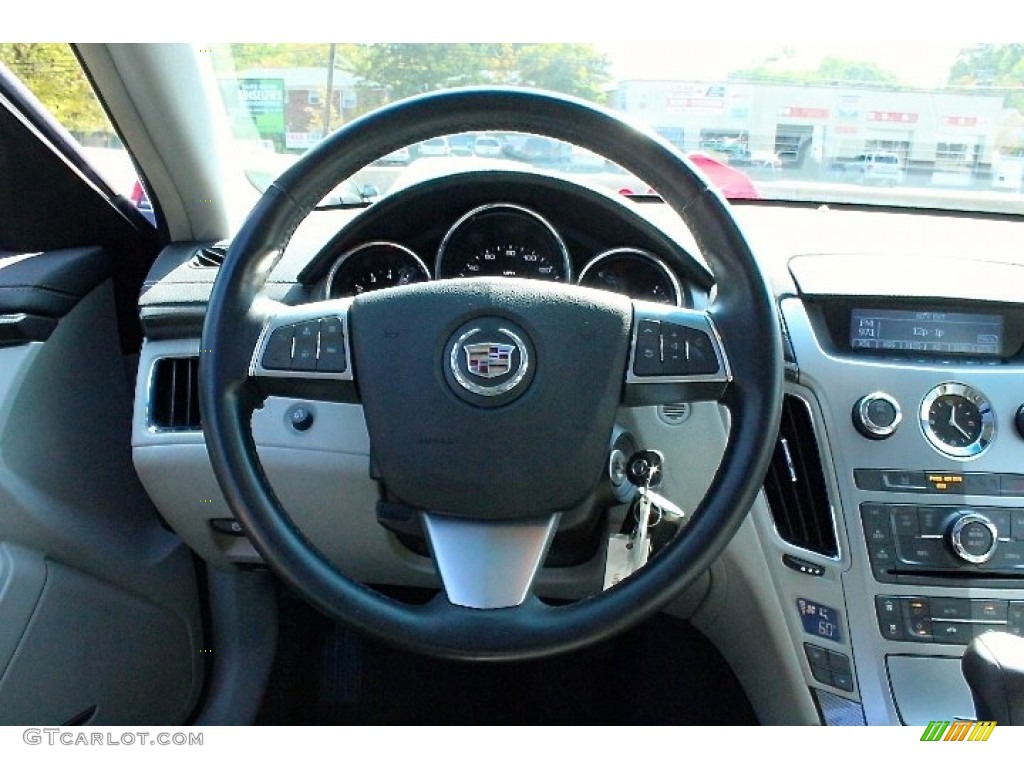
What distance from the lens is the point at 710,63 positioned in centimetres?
178

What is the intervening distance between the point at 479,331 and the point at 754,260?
1.23 ft

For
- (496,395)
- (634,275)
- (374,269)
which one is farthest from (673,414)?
(374,269)

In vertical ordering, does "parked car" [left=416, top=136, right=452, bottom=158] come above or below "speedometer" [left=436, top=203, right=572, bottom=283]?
above

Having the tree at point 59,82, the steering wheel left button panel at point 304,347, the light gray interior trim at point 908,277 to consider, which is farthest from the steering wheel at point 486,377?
the tree at point 59,82

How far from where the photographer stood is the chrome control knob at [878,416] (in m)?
1.56

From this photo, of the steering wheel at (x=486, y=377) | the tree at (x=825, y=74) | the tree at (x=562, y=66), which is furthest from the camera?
the tree at (x=825, y=74)

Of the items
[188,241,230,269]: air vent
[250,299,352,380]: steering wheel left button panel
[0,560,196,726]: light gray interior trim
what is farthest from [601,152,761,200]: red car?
[0,560,196,726]: light gray interior trim

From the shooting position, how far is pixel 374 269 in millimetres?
1653

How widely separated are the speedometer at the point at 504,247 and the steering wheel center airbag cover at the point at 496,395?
0.33m

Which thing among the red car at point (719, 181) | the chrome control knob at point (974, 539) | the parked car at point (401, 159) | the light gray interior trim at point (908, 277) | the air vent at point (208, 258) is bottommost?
the chrome control knob at point (974, 539)

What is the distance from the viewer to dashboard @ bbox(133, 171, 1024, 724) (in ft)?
5.13

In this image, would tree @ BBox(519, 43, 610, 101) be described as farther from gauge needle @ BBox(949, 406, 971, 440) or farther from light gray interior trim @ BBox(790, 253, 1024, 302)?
gauge needle @ BBox(949, 406, 971, 440)

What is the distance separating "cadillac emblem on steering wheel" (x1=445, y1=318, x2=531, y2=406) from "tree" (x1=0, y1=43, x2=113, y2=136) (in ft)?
3.40

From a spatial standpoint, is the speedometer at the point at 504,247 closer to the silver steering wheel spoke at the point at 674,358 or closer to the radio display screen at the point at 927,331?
the silver steering wheel spoke at the point at 674,358
